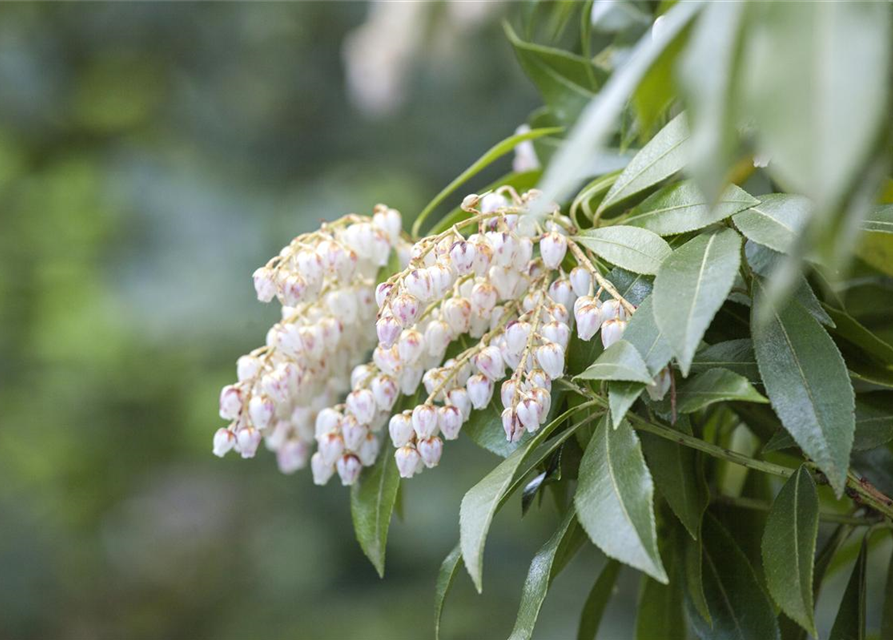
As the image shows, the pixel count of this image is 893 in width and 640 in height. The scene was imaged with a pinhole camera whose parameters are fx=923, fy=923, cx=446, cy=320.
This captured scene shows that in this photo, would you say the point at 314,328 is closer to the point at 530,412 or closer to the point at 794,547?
the point at 530,412

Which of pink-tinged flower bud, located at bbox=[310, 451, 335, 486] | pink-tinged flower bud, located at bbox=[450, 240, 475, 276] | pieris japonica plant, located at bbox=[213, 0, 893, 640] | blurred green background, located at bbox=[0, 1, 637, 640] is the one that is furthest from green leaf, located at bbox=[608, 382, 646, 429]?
blurred green background, located at bbox=[0, 1, 637, 640]

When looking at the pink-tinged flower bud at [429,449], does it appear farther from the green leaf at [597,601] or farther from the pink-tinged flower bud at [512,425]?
the green leaf at [597,601]

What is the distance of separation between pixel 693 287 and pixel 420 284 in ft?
0.46

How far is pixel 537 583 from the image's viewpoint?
0.45 meters

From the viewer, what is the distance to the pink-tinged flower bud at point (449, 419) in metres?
0.49

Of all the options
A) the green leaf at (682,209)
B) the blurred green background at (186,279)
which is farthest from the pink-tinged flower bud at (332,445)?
the blurred green background at (186,279)

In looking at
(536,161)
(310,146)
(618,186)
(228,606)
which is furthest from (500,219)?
(228,606)

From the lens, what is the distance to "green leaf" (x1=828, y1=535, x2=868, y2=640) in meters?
0.51

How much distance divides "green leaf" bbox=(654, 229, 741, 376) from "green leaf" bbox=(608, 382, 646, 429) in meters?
0.03

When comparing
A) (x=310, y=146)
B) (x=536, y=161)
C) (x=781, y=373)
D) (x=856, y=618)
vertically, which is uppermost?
(x=310, y=146)

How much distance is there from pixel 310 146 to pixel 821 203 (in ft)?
7.07

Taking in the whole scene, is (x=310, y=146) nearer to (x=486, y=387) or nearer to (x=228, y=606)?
(x=228, y=606)

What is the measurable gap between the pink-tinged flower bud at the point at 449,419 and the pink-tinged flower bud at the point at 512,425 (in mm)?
44

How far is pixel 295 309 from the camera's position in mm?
564
